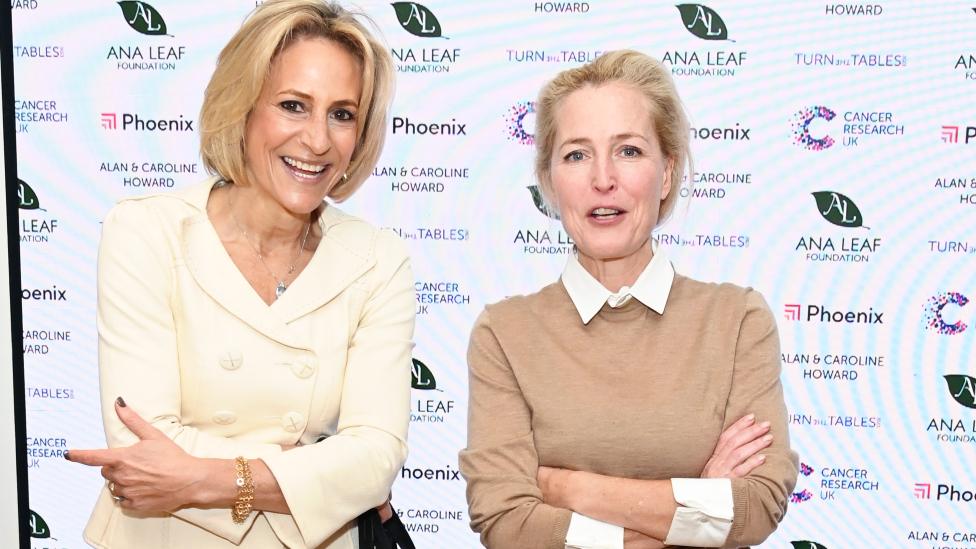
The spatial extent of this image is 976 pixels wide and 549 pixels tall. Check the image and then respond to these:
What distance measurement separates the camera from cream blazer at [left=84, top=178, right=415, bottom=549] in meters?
1.97

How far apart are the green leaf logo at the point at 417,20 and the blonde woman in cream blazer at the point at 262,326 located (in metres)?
2.13

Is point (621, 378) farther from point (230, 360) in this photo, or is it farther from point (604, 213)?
point (230, 360)

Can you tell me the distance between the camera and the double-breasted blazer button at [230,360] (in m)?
2.02

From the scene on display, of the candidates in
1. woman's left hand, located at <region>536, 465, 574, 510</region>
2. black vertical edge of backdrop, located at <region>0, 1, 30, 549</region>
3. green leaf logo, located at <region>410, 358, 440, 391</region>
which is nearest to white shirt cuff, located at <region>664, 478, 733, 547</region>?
woman's left hand, located at <region>536, 465, 574, 510</region>

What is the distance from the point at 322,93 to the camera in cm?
212

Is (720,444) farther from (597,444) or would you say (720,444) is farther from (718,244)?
(718,244)

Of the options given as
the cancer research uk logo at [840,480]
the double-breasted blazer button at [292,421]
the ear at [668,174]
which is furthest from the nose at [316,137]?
the cancer research uk logo at [840,480]

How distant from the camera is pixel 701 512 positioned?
6.50 feet

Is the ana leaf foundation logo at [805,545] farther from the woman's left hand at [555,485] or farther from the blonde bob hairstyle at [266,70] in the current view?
the blonde bob hairstyle at [266,70]

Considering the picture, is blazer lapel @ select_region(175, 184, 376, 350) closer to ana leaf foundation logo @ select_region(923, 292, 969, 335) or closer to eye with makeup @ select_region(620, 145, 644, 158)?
eye with makeup @ select_region(620, 145, 644, 158)

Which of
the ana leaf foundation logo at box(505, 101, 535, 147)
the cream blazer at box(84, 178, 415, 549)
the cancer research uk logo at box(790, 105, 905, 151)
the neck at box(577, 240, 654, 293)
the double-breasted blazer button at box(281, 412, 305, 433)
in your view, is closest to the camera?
the cream blazer at box(84, 178, 415, 549)

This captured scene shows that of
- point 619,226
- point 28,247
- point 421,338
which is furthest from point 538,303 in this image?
point 28,247

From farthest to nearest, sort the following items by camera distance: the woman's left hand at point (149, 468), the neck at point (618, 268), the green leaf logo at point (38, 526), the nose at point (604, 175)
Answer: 1. the green leaf logo at point (38, 526)
2. the neck at point (618, 268)
3. the nose at point (604, 175)
4. the woman's left hand at point (149, 468)

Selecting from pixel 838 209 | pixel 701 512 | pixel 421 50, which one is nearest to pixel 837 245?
pixel 838 209
